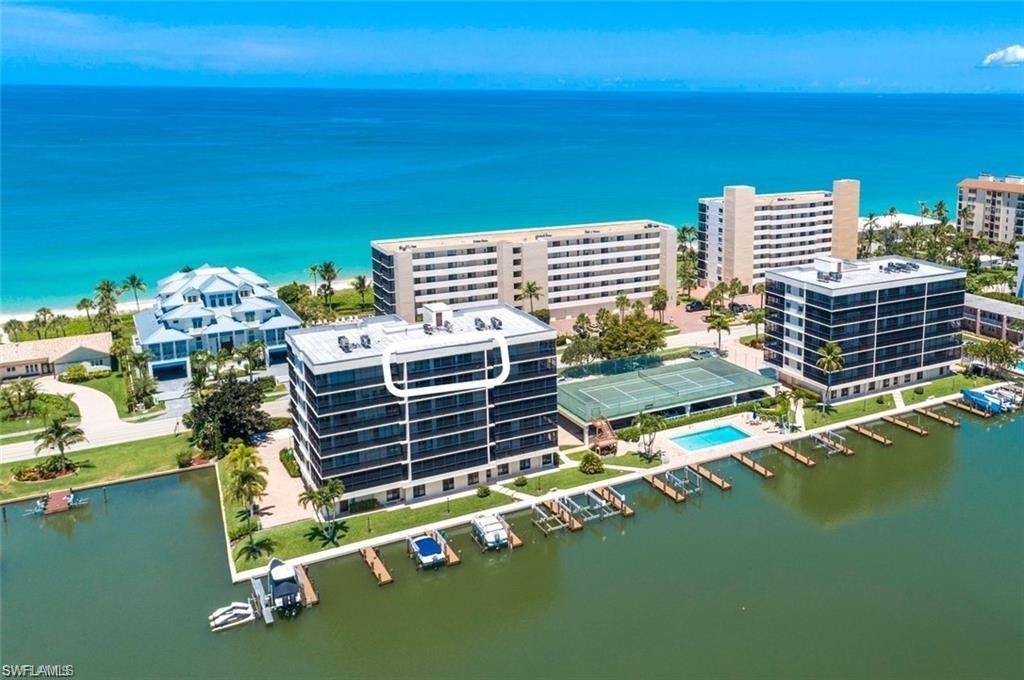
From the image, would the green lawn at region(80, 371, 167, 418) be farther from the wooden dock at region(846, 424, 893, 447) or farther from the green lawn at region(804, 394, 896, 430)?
the wooden dock at region(846, 424, 893, 447)

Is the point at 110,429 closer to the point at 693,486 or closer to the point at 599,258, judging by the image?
the point at 693,486

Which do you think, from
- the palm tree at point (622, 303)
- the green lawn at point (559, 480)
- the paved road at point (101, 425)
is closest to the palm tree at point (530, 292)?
the palm tree at point (622, 303)

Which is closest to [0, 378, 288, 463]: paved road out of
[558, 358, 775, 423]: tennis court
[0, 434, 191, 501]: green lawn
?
[0, 434, 191, 501]: green lawn

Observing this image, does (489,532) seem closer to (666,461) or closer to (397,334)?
(397,334)

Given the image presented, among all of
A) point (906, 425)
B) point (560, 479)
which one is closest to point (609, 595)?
point (560, 479)

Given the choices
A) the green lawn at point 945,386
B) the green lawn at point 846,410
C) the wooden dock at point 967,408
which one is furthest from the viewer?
the green lawn at point 945,386

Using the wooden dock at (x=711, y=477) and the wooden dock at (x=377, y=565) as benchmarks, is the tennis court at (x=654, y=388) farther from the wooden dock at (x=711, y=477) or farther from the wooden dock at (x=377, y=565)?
the wooden dock at (x=377, y=565)
